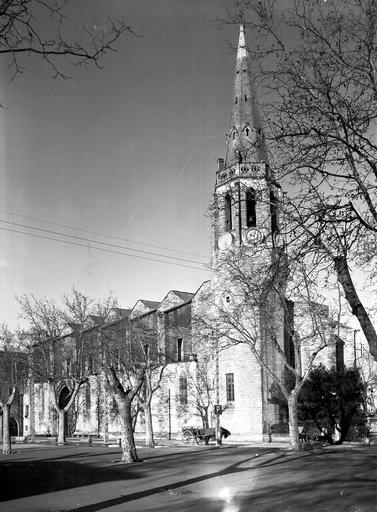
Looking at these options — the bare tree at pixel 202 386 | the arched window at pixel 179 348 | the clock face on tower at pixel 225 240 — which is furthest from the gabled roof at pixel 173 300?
the clock face on tower at pixel 225 240

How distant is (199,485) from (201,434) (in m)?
27.1

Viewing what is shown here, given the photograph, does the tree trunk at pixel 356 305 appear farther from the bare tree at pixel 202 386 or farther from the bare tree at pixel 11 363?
the bare tree at pixel 11 363

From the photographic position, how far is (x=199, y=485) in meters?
17.1

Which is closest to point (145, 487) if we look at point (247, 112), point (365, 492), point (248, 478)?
point (248, 478)

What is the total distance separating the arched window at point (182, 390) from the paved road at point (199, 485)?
26.7m

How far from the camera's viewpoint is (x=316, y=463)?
22734 millimetres

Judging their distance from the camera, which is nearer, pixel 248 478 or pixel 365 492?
pixel 365 492

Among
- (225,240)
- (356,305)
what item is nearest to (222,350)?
(225,240)

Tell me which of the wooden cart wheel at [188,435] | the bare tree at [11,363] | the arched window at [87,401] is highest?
the bare tree at [11,363]

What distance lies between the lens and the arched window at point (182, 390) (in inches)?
2065

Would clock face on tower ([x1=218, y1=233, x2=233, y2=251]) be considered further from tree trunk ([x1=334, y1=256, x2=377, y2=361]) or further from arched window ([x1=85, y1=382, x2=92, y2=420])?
tree trunk ([x1=334, y1=256, x2=377, y2=361])

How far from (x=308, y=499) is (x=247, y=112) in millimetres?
38497

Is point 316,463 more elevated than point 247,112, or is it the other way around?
point 247,112

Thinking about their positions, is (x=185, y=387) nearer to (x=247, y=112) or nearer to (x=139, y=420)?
(x=139, y=420)
